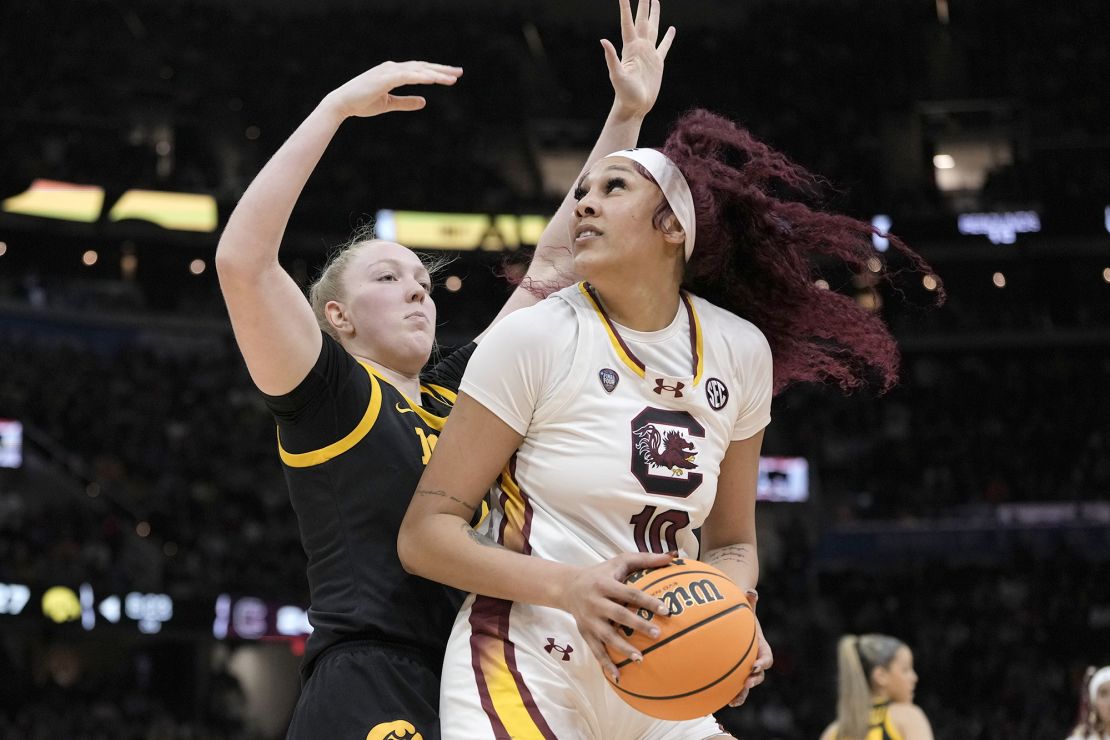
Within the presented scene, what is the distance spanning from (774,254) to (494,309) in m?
21.0

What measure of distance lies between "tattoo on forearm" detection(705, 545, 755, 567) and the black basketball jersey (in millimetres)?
624

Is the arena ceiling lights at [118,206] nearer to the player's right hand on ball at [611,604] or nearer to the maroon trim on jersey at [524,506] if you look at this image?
the maroon trim on jersey at [524,506]

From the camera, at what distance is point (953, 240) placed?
2350 cm

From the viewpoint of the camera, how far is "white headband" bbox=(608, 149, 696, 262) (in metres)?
3.20

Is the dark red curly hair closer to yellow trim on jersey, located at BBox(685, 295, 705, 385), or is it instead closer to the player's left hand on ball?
yellow trim on jersey, located at BBox(685, 295, 705, 385)

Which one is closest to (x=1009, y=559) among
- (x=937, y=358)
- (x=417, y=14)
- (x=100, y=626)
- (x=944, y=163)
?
(x=937, y=358)

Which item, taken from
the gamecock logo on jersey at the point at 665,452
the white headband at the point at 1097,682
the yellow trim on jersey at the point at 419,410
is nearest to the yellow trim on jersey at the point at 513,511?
the gamecock logo on jersey at the point at 665,452

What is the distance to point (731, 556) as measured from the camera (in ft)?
10.9

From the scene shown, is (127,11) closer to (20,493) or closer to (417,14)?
(417,14)

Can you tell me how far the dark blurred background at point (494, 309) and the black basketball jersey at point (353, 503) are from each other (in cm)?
1611

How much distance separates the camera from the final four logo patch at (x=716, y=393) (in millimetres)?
3117

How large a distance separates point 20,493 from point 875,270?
2127 centimetres

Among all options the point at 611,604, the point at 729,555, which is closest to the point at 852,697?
the point at 729,555

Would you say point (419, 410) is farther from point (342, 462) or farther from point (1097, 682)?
point (1097, 682)
